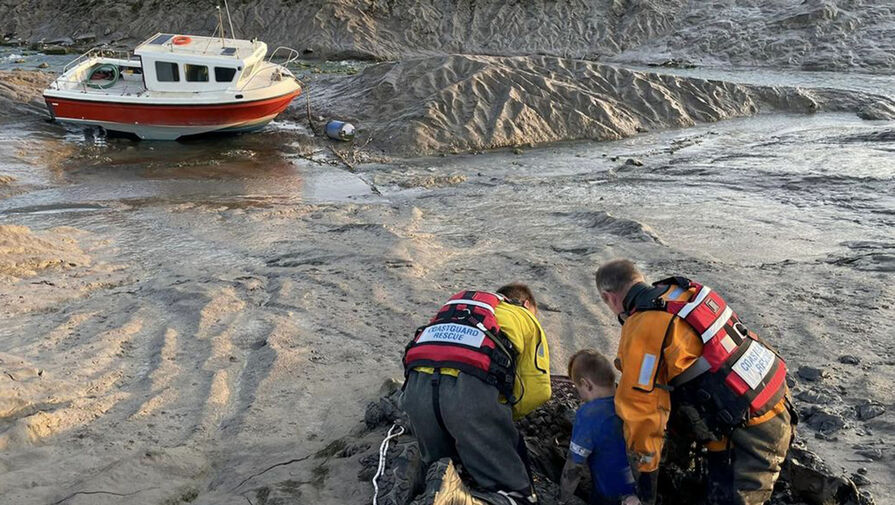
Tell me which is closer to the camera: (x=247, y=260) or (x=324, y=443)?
(x=324, y=443)

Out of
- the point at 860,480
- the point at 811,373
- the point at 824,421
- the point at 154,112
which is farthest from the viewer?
the point at 154,112

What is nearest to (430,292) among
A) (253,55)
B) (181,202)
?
(181,202)

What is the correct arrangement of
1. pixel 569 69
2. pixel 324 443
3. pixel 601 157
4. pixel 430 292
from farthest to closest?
pixel 569 69 → pixel 601 157 → pixel 430 292 → pixel 324 443

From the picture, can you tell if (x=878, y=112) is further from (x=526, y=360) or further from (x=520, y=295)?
(x=526, y=360)

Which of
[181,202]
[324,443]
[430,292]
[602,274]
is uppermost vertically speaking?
[602,274]

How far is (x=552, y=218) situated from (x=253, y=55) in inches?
379

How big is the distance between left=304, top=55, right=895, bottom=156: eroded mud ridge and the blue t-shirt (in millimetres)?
12074

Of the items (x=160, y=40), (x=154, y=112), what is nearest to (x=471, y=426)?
(x=154, y=112)

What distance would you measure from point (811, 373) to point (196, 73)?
14499 mm

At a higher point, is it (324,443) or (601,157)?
(324,443)

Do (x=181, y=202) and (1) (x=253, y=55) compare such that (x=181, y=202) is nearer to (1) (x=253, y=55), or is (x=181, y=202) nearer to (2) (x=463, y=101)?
(1) (x=253, y=55)

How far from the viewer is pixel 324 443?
4.99 m

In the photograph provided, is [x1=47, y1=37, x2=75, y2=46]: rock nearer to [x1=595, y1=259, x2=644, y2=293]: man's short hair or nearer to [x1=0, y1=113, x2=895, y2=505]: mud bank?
[x1=0, y1=113, x2=895, y2=505]: mud bank

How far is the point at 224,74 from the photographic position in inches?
654
